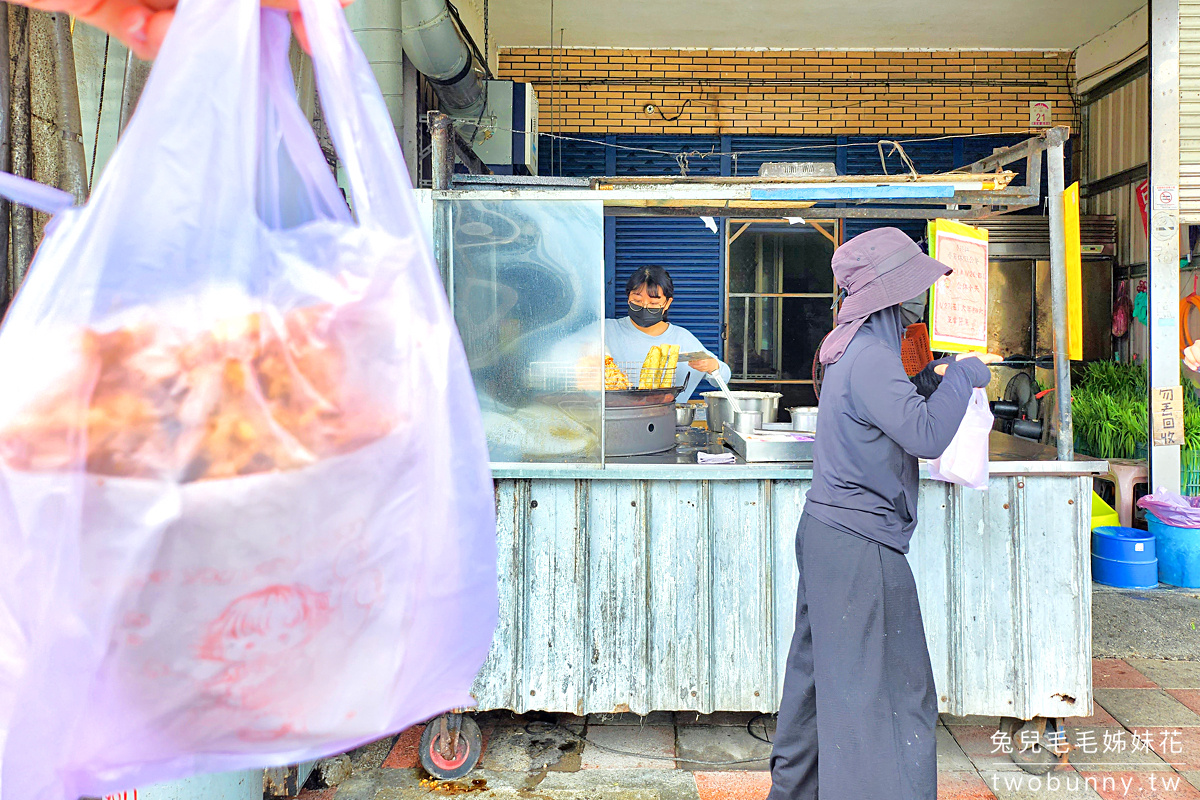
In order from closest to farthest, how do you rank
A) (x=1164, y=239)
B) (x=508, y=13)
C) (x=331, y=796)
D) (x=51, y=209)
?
(x=51, y=209) → (x=331, y=796) → (x=1164, y=239) → (x=508, y=13)

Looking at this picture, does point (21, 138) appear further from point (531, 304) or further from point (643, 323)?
point (643, 323)

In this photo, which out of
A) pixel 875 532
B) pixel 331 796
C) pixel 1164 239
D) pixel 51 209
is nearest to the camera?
pixel 51 209

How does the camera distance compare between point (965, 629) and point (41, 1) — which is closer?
point (41, 1)

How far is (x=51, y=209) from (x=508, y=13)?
25.0ft

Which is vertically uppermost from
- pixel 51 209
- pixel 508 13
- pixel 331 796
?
pixel 508 13

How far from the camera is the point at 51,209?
3.37ft

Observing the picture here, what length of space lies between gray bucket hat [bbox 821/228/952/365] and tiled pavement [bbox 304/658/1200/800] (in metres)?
1.96

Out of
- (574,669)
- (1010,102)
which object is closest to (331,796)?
(574,669)

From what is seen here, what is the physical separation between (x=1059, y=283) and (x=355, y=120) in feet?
11.5

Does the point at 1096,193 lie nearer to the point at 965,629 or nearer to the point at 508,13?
the point at 508,13

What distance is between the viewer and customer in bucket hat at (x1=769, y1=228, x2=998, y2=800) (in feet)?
8.48

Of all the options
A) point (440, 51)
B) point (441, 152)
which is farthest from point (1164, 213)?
point (441, 152)

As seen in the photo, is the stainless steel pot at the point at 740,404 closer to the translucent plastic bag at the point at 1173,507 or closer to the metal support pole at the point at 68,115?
the metal support pole at the point at 68,115

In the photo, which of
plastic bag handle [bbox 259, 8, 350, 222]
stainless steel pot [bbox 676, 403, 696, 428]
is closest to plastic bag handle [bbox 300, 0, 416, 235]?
plastic bag handle [bbox 259, 8, 350, 222]
